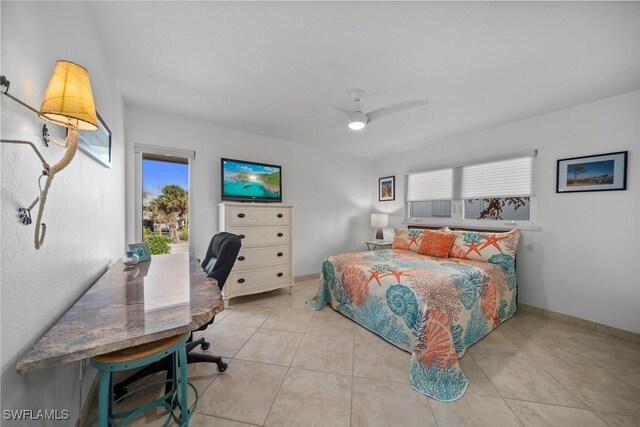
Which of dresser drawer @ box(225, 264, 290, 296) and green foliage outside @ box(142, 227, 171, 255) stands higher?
green foliage outside @ box(142, 227, 171, 255)

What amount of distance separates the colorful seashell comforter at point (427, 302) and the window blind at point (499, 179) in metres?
0.99

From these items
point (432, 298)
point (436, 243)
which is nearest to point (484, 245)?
point (436, 243)

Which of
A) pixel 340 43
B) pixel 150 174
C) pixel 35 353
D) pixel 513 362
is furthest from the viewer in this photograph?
pixel 150 174

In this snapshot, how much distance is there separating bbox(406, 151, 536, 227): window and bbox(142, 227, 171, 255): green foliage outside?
3873 mm

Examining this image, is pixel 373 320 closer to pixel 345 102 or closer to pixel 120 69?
pixel 345 102

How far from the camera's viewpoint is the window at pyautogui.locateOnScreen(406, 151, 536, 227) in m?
2.92

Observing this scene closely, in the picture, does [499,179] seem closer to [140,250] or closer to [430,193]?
[430,193]

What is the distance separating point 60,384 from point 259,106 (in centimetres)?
258

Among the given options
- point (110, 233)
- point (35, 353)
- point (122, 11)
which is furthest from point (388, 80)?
point (110, 233)

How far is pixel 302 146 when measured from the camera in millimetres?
4012

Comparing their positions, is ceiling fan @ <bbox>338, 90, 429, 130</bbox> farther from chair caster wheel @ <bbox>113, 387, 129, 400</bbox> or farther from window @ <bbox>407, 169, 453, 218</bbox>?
chair caster wheel @ <bbox>113, 387, 129, 400</bbox>

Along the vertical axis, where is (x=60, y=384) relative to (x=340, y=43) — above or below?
below

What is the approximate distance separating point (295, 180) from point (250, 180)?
32.5 inches

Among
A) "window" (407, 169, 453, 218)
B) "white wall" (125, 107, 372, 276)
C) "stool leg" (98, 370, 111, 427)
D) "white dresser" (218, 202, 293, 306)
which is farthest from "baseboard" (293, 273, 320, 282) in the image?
"stool leg" (98, 370, 111, 427)
